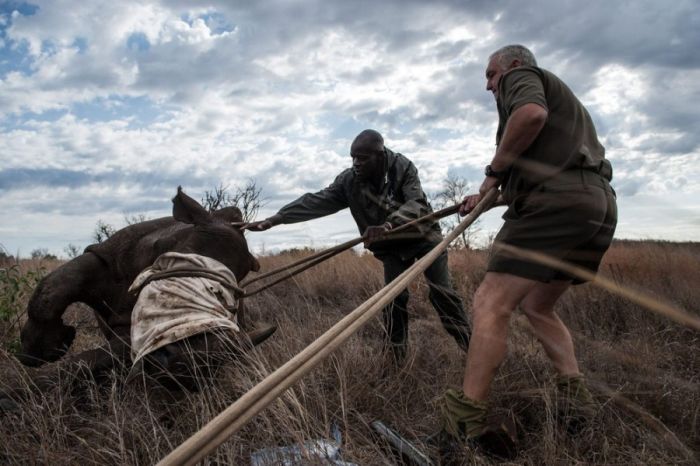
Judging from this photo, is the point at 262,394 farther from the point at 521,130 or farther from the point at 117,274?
the point at 117,274

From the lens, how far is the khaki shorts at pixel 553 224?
2773 mm

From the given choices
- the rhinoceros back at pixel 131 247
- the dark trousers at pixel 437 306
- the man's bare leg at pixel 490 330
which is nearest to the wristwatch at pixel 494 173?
the man's bare leg at pixel 490 330

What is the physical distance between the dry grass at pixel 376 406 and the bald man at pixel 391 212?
1.00 ft

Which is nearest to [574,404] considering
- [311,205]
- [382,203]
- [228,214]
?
→ [382,203]

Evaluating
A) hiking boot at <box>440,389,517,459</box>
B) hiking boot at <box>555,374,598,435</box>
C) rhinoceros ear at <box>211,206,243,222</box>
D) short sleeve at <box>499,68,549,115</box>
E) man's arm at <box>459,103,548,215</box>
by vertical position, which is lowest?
hiking boot at <box>555,374,598,435</box>

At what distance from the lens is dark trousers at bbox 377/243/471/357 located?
4.56 metres

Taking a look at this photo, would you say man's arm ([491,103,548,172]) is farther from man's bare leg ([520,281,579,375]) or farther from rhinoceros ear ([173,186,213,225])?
rhinoceros ear ([173,186,213,225])

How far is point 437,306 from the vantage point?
4.69 meters

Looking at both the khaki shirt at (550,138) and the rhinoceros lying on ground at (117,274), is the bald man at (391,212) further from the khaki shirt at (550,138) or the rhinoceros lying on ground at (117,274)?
the khaki shirt at (550,138)

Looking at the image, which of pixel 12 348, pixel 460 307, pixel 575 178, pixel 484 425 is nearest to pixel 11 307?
pixel 12 348

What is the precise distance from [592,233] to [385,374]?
1836 millimetres

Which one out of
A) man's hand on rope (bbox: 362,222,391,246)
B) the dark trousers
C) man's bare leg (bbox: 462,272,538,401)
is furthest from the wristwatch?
the dark trousers

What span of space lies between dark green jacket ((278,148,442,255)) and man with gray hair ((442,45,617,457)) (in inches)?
60.0

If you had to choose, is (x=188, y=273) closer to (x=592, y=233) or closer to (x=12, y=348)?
(x=592, y=233)
